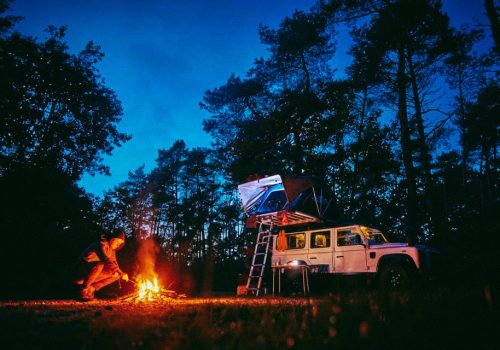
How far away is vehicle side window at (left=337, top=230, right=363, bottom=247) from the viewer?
10805mm

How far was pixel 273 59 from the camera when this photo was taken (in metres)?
20.2

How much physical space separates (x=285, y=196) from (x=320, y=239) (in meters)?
1.92

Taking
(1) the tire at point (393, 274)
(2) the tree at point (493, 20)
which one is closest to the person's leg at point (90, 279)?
(1) the tire at point (393, 274)

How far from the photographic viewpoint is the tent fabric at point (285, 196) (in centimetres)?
1141

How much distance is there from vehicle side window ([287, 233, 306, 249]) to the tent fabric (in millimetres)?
928

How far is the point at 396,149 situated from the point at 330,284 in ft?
53.2

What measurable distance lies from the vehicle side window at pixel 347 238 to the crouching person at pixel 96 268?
6.70 metres

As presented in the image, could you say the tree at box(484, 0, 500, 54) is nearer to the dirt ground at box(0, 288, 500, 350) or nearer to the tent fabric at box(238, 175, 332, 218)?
the tent fabric at box(238, 175, 332, 218)

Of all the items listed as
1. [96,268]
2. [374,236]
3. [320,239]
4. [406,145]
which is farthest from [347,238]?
[96,268]

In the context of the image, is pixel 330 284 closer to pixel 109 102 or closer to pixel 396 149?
pixel 396 149

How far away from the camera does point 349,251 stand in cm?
1084

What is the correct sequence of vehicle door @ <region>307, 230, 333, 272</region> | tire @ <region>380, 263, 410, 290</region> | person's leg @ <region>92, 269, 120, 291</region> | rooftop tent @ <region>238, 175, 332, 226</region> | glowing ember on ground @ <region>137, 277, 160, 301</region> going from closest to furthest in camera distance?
glowing ember on ground @ <region>137, 277, 160, 301</region> < person's leg @ <region>92, 269, 120, 291</region> < tire @ <region>380, 263, 410, 290</region> < vehicle door @ <region>307, 230, 333, 272</region> < rooftop tent @ <region>238, 175, 332, 226</region>

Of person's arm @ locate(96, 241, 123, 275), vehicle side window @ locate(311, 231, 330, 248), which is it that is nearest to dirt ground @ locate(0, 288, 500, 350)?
person's arm @ locate(96, 241, 123, 275)

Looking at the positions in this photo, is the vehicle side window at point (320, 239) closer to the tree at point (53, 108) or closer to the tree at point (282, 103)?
the tree at point (282, 103)
